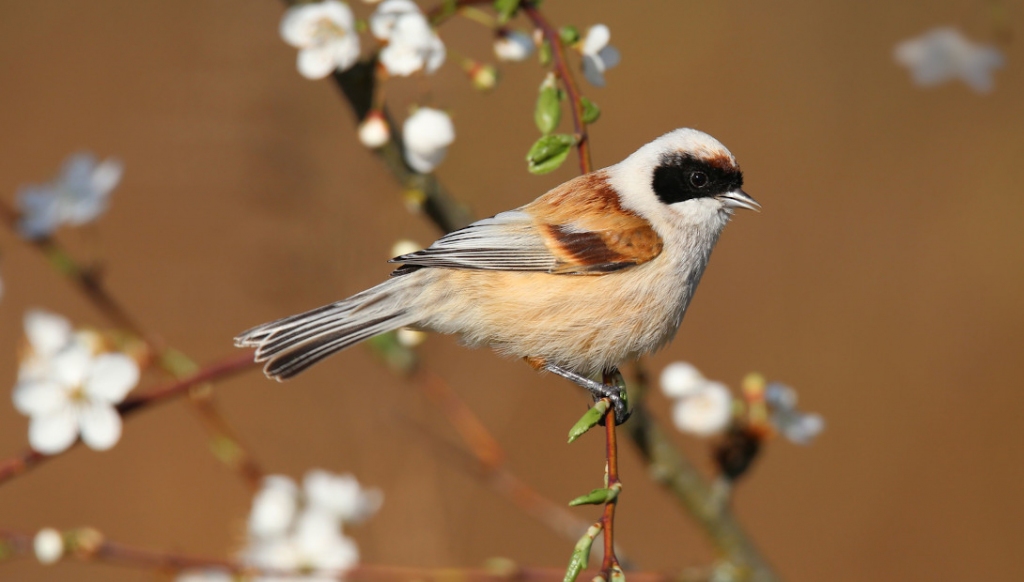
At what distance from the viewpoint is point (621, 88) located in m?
7.38

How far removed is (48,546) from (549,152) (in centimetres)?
155

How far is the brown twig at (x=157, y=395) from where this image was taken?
6.64 feet

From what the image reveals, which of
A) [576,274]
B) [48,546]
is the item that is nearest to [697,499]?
[576,274]

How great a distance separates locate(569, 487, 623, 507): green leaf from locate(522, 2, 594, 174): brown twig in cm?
78

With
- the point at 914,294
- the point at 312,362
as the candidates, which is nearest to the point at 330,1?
the point at 312,362

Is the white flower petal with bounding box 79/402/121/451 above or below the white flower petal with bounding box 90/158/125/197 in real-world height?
below

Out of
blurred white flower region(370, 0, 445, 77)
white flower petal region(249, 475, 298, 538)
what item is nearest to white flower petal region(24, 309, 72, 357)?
white flower petal region(249, 475, 298, 538)

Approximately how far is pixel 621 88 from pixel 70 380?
5.92 m

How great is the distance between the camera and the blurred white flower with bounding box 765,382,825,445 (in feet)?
8.32

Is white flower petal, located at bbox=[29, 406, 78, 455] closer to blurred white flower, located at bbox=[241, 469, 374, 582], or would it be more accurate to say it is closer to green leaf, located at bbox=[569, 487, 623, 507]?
blurred white flower, located at bbox=[241, 469, 374, 582]

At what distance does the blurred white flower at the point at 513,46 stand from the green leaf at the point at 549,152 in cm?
42

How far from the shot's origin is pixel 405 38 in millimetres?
2104

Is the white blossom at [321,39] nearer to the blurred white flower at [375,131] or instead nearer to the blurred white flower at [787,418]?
the blurred white flower at [375,131]

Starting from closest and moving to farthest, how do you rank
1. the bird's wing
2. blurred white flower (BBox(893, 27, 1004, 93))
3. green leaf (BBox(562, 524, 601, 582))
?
green leaf (BBox(562, 524, 601, 582)) < the bird's wing < blurred white flower (BBox(893, 27, 1004, 93))
